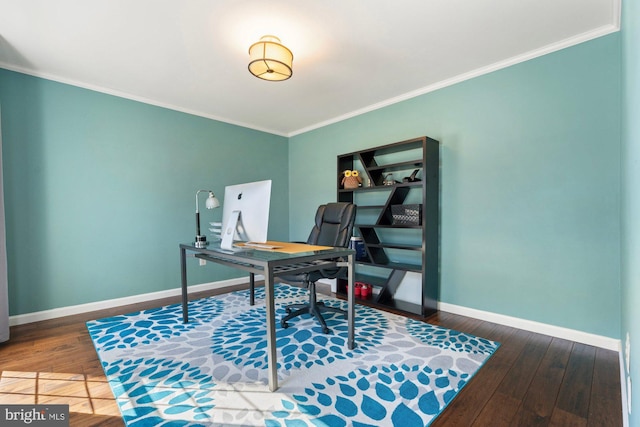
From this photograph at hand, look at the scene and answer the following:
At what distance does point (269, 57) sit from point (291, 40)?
0.32 m

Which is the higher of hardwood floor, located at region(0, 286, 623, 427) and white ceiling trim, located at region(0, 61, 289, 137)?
white ceiling trim, located at region(0, 61, 289, 137)

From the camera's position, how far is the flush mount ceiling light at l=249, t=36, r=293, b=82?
6.77 feet

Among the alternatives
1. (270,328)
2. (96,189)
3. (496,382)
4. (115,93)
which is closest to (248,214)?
(270,328)

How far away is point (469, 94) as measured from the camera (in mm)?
2812

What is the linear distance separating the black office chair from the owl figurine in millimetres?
814

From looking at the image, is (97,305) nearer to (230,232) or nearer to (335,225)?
(230,232)

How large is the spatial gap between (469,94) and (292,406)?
3015 millimetres

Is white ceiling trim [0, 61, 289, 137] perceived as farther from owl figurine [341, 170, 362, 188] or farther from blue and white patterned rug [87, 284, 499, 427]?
blue and white patterned rug [87, 284, 499, 427]

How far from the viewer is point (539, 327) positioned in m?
2.39

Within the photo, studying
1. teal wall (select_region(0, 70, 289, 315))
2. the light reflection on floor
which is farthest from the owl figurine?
the light reflection on floor

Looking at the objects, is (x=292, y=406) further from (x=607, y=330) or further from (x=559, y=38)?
(x=559, y=38)

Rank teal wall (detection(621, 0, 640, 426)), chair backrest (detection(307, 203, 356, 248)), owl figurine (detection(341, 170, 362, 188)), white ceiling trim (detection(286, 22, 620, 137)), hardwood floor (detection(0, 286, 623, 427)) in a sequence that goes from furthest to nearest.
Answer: owl figurine (detection(341, 170, 362, 188))
chair backrest (detection(307, 203, 356, 248))
white ceiling trim (detection(286, 22, 620, 137))
hardwood floor (detection(0, 286, 623, 427))
teal wall (detection(621, 0, 640, 426))

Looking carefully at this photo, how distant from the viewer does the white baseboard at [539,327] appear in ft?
6.93

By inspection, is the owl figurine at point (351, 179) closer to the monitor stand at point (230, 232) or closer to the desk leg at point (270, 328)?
the monitor stand at point (230, 232)
